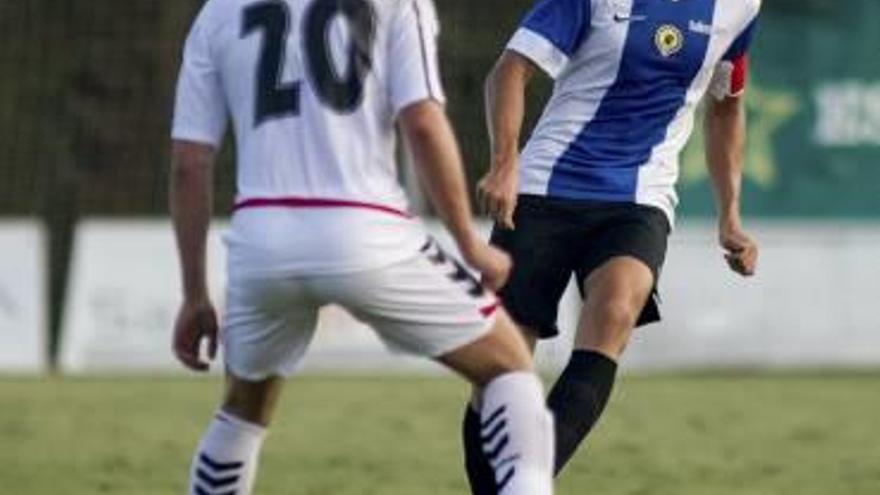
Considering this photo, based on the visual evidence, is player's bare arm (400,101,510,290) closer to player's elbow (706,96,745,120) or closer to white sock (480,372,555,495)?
white sock (480,372,555,495)

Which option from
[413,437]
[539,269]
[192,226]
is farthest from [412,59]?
[413,437]

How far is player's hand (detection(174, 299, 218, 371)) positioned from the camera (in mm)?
6211

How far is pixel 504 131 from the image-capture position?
7621 mm

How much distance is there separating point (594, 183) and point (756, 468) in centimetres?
344

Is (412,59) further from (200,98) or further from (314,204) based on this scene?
(200,98)

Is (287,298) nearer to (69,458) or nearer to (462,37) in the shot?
(69,458)

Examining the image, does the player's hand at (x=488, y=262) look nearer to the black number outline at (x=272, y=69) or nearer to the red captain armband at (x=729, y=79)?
the black number outline at (x=272, y=69)

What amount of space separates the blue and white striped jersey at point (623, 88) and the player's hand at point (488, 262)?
1776 mm

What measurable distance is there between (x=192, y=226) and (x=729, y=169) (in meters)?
2.76

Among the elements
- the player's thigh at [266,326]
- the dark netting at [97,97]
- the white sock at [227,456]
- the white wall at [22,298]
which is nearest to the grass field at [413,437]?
the white wall at [22,298]

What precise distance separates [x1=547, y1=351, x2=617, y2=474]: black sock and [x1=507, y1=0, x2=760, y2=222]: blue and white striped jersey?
0.65 metres

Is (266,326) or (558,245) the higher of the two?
(266,326)

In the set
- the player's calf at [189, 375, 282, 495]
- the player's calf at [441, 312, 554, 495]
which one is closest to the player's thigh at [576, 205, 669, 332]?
the player's calf at [441, 312, 554, 495]

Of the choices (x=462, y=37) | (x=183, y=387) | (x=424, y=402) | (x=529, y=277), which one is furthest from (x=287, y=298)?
(x=462, y=37)
